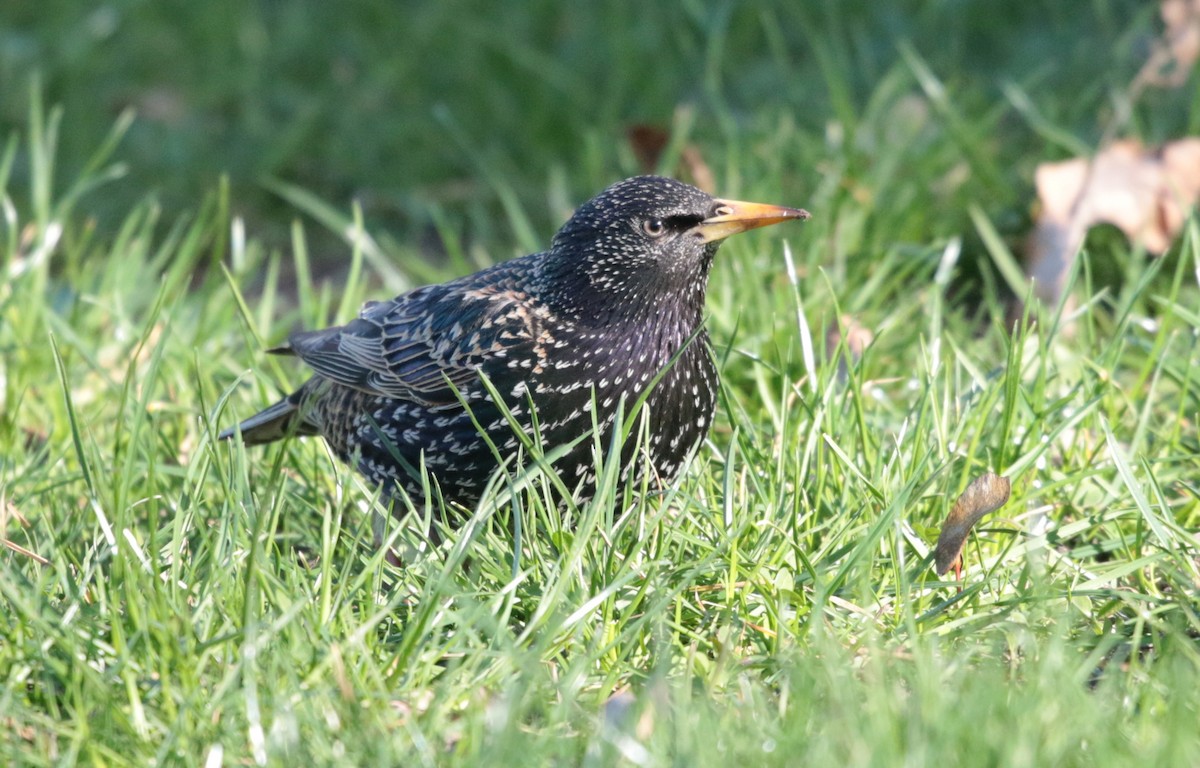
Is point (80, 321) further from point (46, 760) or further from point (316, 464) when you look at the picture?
point (46, 760)

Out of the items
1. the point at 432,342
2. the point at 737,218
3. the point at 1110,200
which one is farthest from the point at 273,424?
the point at 1110,200

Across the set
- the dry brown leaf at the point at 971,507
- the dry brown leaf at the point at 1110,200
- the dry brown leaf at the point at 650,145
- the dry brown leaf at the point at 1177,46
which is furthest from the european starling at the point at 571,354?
the dry brown leaf at the point at 1177,46

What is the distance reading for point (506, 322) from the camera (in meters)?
3.51

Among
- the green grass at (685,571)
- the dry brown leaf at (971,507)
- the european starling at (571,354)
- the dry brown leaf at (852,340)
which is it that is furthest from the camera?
the dry brown leaf at (852,340)

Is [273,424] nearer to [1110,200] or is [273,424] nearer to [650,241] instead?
[650,241]

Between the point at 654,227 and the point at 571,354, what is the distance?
392 mm

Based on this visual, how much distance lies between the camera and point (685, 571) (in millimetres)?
3055

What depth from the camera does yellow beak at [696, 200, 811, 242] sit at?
11.2 ft

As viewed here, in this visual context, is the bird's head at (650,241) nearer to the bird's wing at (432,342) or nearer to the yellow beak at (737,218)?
the yellow beak at (737,218)

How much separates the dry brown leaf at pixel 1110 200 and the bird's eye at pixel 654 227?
1.70 metres

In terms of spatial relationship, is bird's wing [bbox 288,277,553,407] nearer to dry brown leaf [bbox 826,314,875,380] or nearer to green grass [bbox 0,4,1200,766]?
green grass [bbox 0,4,1200,766]

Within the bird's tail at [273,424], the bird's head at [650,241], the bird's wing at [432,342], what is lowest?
the bird's tail at [273,424]

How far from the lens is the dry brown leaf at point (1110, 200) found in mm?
4629

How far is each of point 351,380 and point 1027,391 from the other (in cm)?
182
